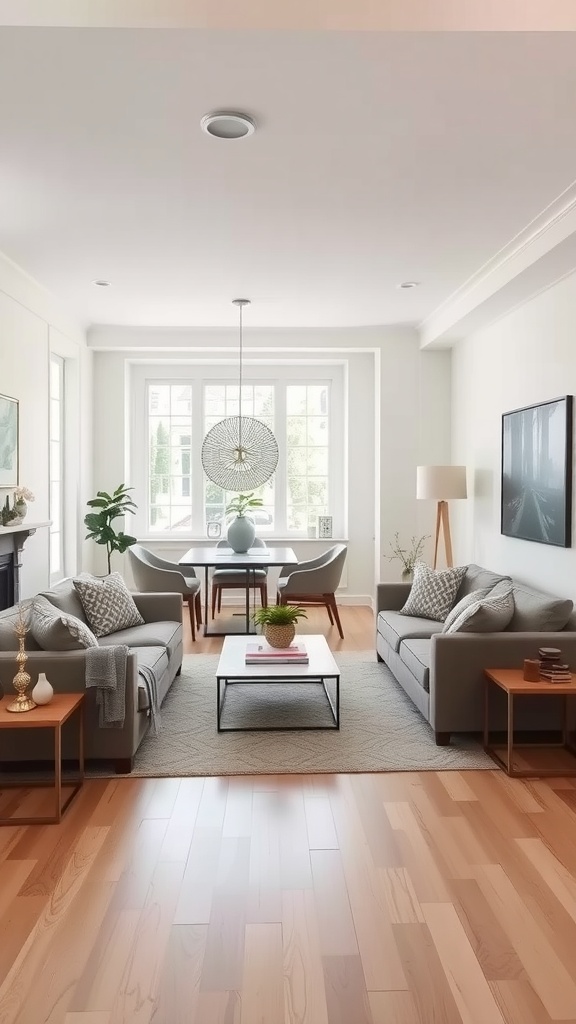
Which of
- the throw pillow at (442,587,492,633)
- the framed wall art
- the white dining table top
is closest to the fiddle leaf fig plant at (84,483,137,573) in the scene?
the white dining table top

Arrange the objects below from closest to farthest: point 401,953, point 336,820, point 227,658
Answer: point 401,953 < point 336,820 < point 227,658

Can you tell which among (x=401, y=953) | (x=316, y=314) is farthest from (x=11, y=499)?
(x=401, y=953)

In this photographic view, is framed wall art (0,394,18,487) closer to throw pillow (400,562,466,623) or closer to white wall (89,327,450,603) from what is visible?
white wall (89,327,450,603)

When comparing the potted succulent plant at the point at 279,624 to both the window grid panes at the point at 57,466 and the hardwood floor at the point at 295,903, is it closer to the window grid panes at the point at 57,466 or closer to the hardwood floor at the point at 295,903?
the hardwood floor at the point at 295,903

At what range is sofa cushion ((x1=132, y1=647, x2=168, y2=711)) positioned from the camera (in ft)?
12.0

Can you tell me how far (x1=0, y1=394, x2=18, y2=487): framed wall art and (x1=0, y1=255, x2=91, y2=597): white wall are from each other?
0.07 meters

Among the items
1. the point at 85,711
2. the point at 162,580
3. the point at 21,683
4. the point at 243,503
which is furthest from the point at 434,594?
the point at 243,503

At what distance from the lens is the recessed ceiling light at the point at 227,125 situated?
118 inches

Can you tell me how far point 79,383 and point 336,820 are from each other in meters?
5.25

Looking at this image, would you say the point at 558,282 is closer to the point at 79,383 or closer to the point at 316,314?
the point at 316,314

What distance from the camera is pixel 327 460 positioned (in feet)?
27.3

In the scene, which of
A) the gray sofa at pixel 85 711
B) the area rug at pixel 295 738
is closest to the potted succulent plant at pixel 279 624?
the area rug at pixel 295 738

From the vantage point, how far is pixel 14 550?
5.17 m

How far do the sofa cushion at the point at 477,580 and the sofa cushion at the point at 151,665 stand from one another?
2025 mm
